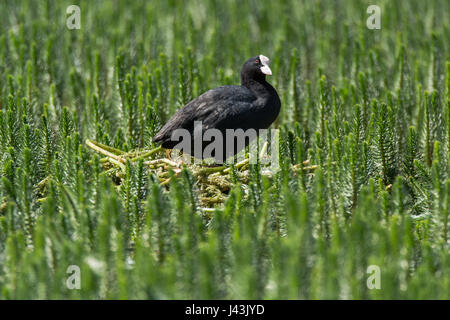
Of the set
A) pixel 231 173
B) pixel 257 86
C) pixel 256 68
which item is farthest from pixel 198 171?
pixel 256 68

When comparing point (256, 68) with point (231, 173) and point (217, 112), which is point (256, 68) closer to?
point (217, 112)

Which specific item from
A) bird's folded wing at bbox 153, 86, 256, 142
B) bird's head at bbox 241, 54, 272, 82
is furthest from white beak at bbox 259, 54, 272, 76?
bird's folded wing at bbox 153, 86, 256, 142

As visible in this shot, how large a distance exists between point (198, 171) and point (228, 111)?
54 cm

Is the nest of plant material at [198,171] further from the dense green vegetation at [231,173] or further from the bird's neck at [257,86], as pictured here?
the bird's neck at [257,86]

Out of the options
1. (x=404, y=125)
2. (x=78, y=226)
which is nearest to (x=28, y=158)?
(x=78, y=226)

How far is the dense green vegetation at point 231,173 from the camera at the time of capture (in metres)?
3.48

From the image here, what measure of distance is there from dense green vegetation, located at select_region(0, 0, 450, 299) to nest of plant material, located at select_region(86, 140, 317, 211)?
0.38 feet

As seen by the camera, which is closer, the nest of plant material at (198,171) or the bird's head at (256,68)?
the nest of plant material at (198,171)

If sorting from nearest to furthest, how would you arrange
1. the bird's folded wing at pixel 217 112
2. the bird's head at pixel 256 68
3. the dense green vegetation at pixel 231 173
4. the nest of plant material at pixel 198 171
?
the dense green vegetation at pixel 231 173 → the nest of plant material at pixel 198 171 → the bird's folded wing at pixel 217 112 → the bird's head at pixel 256 68

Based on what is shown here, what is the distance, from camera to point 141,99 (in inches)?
246

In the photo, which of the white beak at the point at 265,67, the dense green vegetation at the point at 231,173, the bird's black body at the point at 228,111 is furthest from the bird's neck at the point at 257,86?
the dense green vegetation at the point at 231,173

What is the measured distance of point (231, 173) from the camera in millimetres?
4918

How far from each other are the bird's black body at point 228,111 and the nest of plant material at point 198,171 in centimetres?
20

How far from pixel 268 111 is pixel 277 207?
1259 millimetres
